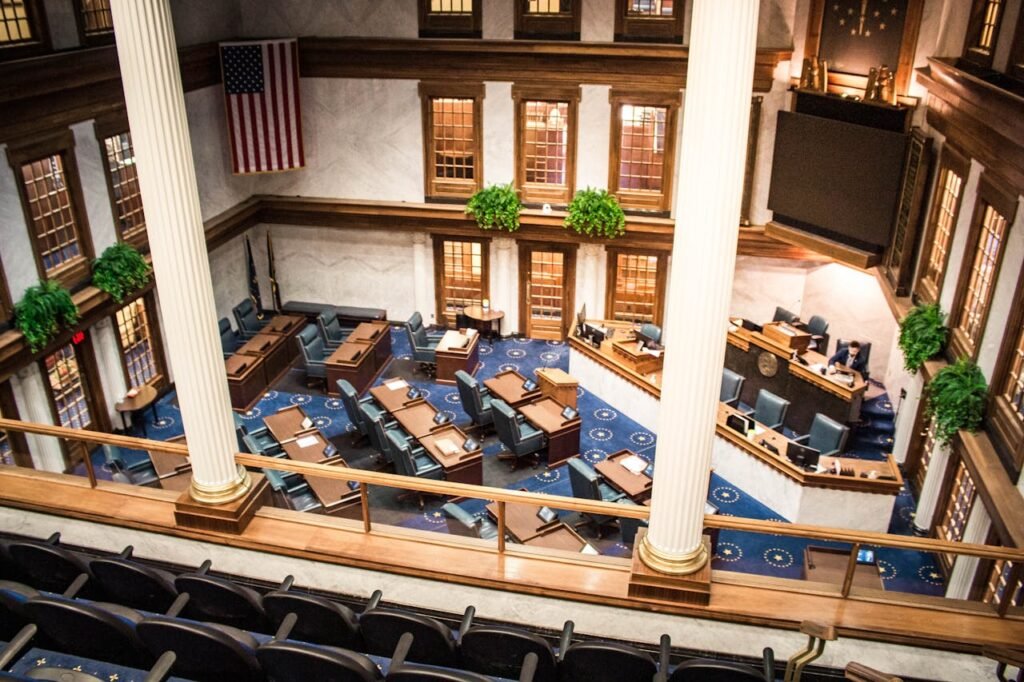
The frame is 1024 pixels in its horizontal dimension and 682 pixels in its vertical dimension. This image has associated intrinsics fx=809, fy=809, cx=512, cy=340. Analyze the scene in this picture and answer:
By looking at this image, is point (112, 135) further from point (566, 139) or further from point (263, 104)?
point (566, 139)

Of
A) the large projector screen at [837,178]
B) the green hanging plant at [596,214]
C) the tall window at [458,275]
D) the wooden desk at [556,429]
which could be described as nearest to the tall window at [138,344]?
the tall window at [458,275]

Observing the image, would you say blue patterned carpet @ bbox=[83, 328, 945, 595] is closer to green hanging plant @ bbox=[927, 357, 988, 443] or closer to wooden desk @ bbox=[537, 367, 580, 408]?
wooden desk @ bbox=[537, 367, 580, 408]

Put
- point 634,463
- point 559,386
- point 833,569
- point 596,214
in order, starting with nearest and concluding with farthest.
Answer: point 833,569, point 634,463, point 559,386, point 596,214

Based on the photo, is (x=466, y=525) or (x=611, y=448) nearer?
(x=466, y=525)

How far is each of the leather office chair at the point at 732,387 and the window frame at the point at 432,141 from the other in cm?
583

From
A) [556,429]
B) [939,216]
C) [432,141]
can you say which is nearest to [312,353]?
[432,141]

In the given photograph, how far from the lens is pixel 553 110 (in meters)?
14.4

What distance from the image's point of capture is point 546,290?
1568 cm

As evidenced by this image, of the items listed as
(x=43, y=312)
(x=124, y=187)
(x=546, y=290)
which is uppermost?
(x=124, y=187)

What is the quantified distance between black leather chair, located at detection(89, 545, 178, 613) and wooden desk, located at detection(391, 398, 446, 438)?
5071 millimetres

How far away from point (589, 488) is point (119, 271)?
24.5 feet

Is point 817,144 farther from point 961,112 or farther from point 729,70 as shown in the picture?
point 729,70

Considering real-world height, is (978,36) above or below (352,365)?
above

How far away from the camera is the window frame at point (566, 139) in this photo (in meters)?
14.1
